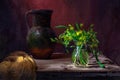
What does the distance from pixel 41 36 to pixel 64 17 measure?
0.44 meters

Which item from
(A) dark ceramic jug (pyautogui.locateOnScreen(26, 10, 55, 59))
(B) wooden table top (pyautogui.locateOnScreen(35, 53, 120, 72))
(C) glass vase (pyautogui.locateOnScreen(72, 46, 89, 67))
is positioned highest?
(A) dark ceramic jug (pyautogui.locateOnScreen(26, 10, 55, 59))

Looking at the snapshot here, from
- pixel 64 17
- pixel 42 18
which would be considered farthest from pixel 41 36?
pixel 64 17

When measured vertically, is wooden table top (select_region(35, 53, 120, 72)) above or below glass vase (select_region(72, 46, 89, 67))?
below

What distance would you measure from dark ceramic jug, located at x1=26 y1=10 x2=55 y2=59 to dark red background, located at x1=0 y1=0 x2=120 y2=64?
0.35 m

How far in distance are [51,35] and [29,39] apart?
13cm

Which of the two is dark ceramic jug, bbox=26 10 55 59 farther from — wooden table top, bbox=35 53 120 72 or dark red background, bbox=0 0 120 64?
dark red background, bbox=0 0 120 64

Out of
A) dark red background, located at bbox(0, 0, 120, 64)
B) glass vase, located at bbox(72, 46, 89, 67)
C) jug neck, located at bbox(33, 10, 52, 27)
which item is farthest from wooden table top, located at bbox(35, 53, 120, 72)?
dark red background, located at bbox(0, 0, 120, 64)

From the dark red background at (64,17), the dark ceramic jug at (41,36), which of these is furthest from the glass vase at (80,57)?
the dark red background at (64,17)

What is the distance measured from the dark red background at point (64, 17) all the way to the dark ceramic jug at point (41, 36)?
0.35 m

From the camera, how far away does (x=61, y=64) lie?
173 centimetres

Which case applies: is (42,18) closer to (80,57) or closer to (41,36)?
(41,36)

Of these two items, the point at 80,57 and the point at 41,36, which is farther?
the point at 41,36

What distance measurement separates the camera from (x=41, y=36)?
72.2 inches

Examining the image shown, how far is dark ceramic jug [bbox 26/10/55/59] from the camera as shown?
6.02 feet
